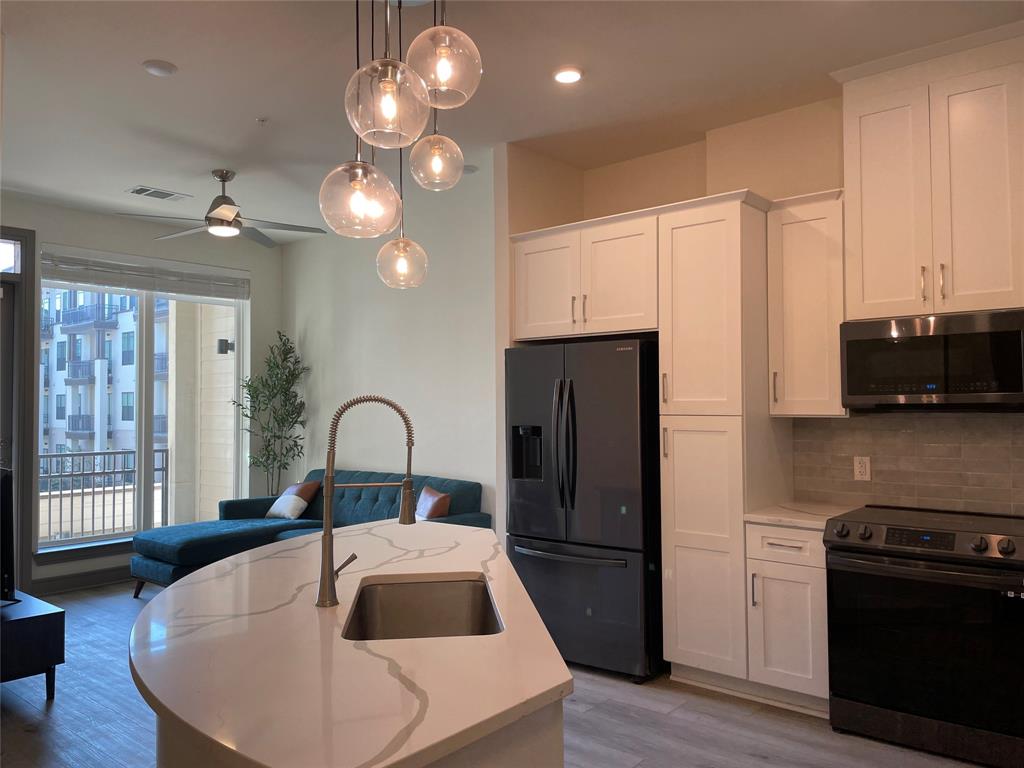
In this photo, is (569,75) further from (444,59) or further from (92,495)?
(92,495)

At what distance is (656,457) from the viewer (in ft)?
12.5

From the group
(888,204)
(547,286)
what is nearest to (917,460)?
(888,204)

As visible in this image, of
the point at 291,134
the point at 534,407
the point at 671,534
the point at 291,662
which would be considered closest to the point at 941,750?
the point at 671,534

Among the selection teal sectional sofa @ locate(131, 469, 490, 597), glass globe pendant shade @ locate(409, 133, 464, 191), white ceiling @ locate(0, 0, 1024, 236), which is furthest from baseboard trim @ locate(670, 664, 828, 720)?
white ceiling @ locate(0, 0, 1024, 236)

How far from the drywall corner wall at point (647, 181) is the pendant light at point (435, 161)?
7.84 feet

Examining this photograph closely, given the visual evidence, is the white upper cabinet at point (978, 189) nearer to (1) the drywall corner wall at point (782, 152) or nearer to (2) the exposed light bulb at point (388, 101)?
(1) the drywall corner wall at point (782, 152)

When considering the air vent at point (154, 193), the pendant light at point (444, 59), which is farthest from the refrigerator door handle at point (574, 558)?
the air vent at point (154, 193)

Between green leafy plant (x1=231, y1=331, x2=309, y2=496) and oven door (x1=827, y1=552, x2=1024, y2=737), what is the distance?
4.80 m

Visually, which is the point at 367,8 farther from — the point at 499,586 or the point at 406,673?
the point at 406,673

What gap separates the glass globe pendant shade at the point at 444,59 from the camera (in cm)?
189

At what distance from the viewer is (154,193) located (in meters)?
5.37

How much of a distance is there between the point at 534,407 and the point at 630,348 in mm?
650

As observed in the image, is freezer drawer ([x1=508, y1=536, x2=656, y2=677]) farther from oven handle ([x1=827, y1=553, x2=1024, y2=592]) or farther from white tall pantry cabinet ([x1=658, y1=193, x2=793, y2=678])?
oven handle ([x1=827, y1=553, x2=1024, y2=592])

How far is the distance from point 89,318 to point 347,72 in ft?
12.6
